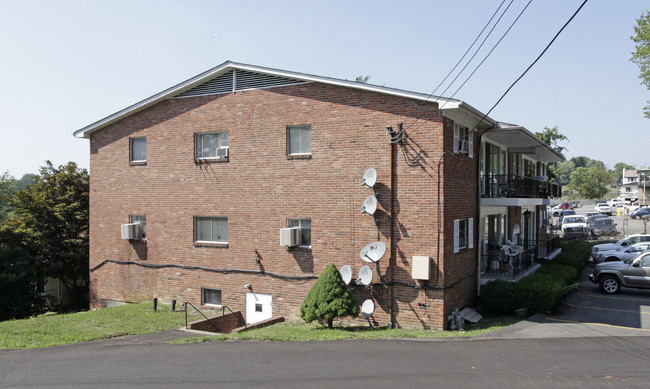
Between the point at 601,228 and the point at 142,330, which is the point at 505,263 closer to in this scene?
the point at 142,330

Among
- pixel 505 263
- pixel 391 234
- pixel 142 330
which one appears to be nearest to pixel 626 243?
pixel 505 263

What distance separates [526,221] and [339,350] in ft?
57.6

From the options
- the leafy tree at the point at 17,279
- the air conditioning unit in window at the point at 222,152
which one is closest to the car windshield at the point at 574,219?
the air conditioning unit in window at the point at 222,152

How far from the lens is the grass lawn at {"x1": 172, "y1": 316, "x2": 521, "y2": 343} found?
11.4 m

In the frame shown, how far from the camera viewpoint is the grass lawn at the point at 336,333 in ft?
37.4

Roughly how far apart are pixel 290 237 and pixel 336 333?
333 centimetres

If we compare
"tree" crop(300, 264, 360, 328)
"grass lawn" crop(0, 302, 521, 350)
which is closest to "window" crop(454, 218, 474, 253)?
"grass lawn" crop(0, 302, 521, 350)

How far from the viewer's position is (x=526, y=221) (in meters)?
24.3

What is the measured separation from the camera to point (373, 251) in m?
12.9

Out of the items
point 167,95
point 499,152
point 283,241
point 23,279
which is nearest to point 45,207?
point 23,279

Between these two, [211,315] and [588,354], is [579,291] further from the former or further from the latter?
[211,315]

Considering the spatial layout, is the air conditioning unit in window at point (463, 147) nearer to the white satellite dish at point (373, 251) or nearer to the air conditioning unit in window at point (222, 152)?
the white satellite dish at point (373, 251)

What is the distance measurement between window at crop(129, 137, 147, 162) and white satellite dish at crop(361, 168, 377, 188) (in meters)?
8.88

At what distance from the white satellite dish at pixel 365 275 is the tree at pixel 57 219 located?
1495 cm
